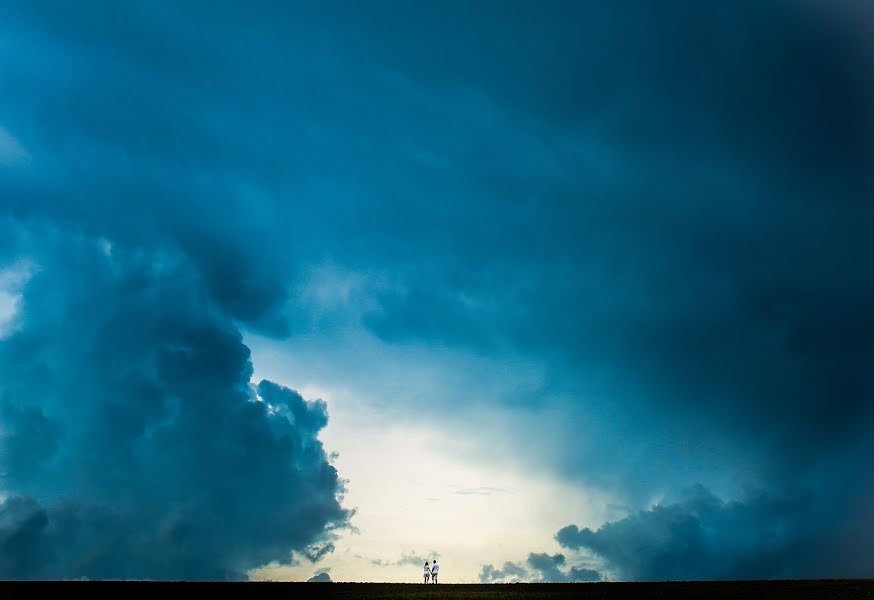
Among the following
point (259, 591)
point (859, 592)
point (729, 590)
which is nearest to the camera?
point (859, 592)

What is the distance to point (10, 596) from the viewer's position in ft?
224

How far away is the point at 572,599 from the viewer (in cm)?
6431

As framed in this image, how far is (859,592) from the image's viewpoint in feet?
222

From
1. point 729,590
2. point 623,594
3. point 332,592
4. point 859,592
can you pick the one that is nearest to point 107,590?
point 332,592

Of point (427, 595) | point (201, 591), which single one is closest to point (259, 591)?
point (201, 591)

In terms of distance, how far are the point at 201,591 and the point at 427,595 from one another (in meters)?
28.5

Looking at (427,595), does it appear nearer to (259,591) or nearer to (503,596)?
(503,596)

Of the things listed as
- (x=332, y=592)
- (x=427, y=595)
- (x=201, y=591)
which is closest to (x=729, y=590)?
(x=427, y=595)

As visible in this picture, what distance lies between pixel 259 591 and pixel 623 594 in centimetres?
4296

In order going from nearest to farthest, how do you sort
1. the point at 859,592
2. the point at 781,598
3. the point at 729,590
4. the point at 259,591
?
the point at 781,598 < the point at 859,592 < the point at 729,590 < the point at 259,591

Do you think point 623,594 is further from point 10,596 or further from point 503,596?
point 10,596

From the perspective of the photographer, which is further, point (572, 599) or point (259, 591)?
point (259, 591)

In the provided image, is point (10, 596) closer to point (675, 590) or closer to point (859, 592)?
point (675, 590)

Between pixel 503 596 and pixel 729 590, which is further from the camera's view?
pixel 729 590
